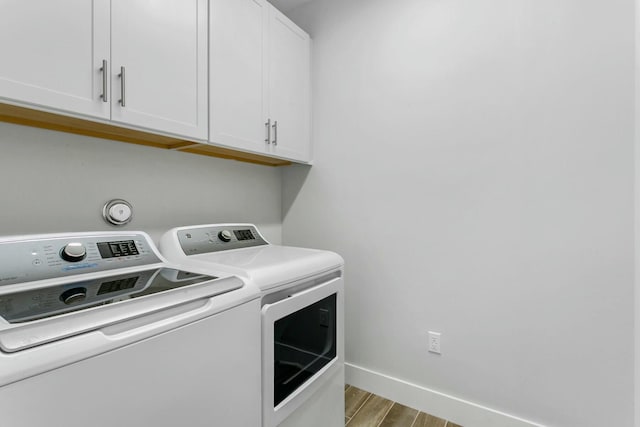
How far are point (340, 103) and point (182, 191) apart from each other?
3.69 feet

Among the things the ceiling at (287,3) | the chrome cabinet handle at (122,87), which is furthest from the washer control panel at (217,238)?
the ceiling at (287,3)

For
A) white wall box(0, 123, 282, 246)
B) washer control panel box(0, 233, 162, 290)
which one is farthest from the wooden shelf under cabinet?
washer control panel box(0, 233, 162, 290)

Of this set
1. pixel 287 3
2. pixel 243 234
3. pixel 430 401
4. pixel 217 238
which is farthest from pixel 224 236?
pixel 287 3

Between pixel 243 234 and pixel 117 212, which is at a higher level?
pixel 117 212

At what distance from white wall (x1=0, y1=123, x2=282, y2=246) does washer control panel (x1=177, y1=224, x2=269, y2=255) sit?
0.18 metres

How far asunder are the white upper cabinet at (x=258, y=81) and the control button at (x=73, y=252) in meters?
0.69

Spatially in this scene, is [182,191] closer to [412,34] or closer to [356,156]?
[356,156]

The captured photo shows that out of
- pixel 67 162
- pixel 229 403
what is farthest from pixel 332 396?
pixel 67 162

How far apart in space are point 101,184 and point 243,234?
28.3 inches

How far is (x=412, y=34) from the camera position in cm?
180

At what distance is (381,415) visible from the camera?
176 centimetres

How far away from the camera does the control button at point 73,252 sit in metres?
1.07

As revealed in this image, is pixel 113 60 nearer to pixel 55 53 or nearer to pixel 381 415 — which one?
pixel 55 53

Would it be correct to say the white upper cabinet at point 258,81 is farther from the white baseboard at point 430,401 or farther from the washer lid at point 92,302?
the white baseboard at point 430,401
